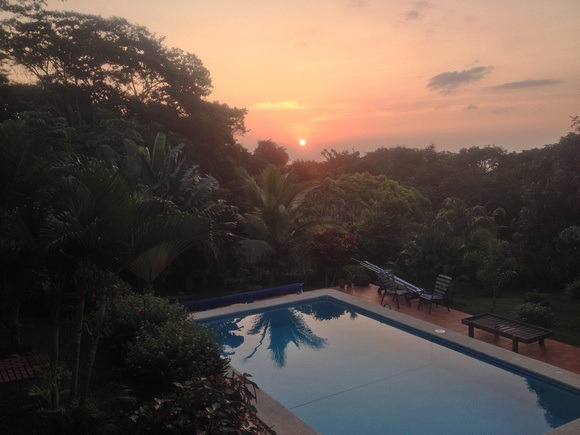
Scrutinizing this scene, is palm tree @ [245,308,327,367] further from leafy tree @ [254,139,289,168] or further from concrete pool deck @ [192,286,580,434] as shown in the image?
leafy tree @ [254,139,289,168]

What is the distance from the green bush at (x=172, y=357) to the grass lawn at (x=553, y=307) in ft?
24.5

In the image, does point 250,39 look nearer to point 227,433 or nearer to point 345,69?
point 345,69

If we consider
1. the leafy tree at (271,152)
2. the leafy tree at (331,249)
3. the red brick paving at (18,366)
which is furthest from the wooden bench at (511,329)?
the leafy tree at (271,152)

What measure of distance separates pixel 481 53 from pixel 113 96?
19.1m

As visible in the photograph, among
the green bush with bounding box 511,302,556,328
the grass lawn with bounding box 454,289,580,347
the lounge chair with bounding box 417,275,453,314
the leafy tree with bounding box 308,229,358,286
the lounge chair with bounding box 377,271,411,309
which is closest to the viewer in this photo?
the green bush with bounding box 511,302,556,328

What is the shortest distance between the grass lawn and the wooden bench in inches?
40.0

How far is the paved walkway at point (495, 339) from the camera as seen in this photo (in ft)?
27.1

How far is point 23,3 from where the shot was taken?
22047mm

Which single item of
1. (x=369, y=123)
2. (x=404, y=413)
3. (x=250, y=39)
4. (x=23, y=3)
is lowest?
(x=404, y=413)

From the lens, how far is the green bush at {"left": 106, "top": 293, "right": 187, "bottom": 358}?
7344mm

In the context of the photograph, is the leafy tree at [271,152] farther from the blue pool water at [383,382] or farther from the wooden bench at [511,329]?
the wooden bench at [511,329]

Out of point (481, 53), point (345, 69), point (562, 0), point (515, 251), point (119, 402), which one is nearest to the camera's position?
point (119, 402)

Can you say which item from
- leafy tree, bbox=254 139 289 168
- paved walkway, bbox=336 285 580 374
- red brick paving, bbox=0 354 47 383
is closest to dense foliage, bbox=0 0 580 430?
leafy tree, bbox=254 139 289 168

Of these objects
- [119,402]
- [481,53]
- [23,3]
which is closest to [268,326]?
[119,402]
